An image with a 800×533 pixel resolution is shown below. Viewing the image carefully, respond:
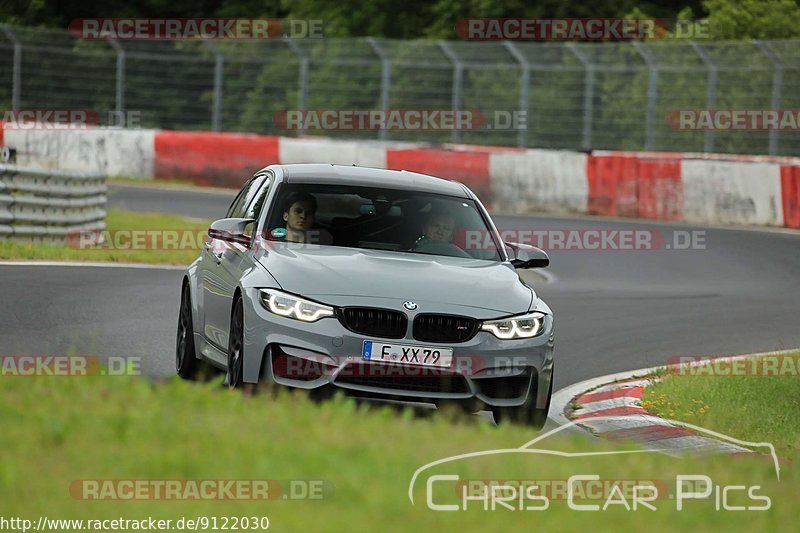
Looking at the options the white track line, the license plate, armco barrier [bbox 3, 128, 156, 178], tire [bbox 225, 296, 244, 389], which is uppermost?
the license plate

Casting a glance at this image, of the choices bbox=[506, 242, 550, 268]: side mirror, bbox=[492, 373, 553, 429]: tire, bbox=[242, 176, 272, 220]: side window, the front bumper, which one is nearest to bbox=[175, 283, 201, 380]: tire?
bbox=[242, 176, 272, 220]: side window

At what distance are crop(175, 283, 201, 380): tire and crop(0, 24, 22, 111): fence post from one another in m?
25.3

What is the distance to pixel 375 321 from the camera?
8.84m

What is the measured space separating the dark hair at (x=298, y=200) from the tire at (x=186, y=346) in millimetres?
1117

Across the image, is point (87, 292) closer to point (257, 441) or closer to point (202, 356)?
point (202, 356)

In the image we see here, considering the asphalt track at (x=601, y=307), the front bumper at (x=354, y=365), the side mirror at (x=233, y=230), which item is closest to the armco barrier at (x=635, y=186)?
the asphalt track at (x=601, y=307)

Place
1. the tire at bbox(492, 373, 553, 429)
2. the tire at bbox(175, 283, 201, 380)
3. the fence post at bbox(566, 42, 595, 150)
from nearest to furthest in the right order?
the tire at bbox(492, 373, 553, 429), the tire at bbox(175, 283, 201, 380), the fence post at bbox(566, 42, 595, 150)

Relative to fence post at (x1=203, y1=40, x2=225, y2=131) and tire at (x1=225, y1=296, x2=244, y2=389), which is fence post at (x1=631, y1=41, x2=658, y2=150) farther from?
tire at (x1=225, y1=296, x2=244, y2=389)

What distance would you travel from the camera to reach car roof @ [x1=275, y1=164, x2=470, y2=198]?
413 inches

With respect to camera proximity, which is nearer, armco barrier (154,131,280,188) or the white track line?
the white track line

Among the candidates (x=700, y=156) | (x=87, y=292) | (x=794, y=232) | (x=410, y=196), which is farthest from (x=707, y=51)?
(x=410, y=196)

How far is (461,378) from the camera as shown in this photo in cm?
886

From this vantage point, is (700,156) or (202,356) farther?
(700,156)

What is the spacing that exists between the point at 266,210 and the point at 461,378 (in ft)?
6.67
